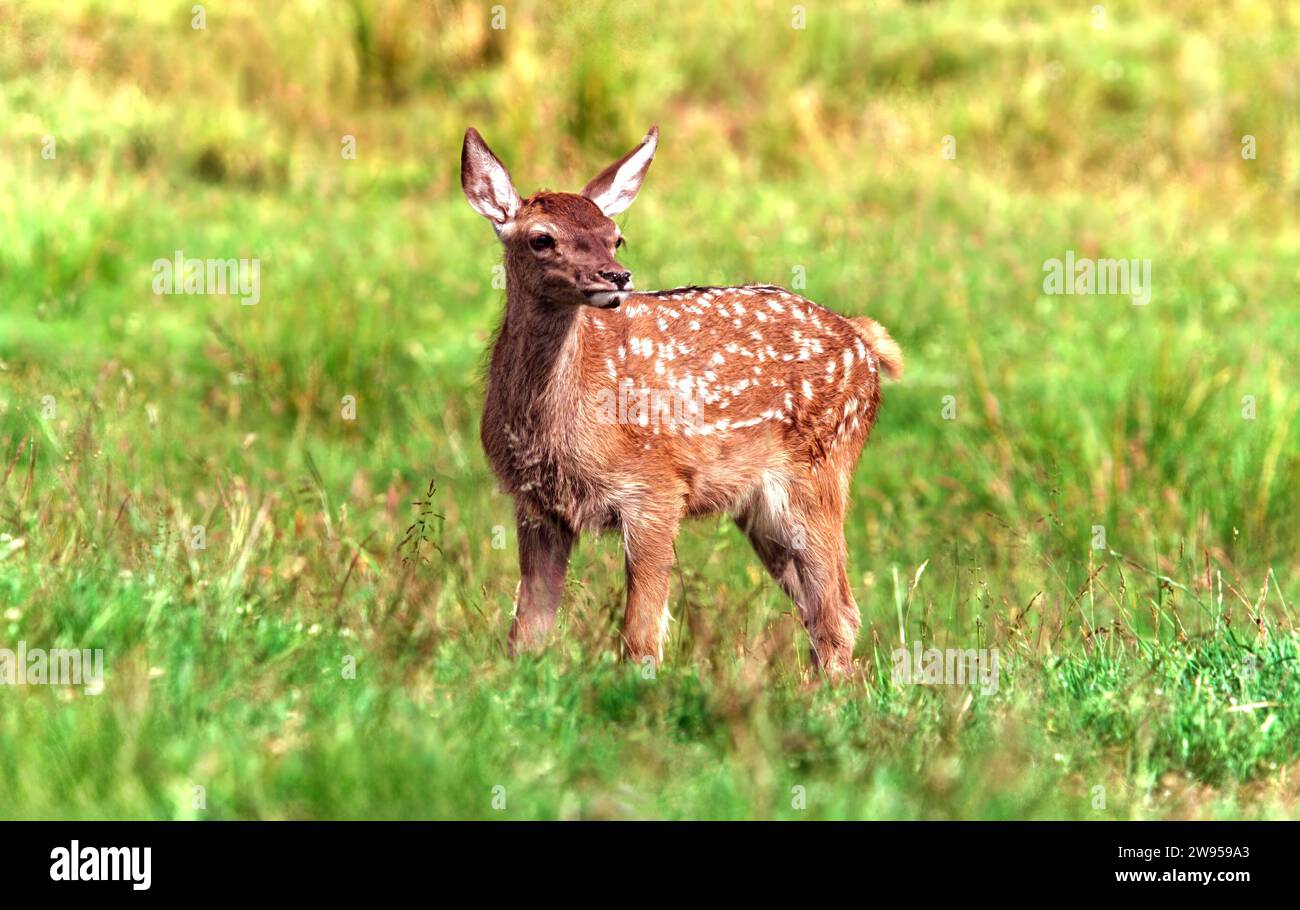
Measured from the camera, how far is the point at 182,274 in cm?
1134

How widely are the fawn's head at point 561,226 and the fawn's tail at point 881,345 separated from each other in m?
1.46

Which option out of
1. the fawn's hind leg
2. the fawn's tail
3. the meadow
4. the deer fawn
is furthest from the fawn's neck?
the fawn's tail

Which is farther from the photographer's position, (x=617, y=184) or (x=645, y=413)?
(x=645, y=413)

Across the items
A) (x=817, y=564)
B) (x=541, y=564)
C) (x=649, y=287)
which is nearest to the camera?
(x=541, y=564)

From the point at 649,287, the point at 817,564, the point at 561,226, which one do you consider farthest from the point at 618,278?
the point at 649,287

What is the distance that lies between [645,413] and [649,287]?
197 inches

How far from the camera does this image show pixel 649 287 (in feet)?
37.6

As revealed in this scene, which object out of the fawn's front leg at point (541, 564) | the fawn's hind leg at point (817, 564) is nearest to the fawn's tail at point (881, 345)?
the fawn's hind leg at point (817, 564)

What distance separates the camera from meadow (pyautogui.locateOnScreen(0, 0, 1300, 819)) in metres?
4.70

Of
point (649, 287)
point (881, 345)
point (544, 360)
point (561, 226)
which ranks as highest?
point (649, 287)

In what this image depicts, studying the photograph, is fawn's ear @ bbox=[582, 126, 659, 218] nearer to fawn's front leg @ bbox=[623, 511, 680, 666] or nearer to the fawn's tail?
fawn's front leg @ bbox=[623, 511, 680, 666]

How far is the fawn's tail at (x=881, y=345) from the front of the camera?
753cm

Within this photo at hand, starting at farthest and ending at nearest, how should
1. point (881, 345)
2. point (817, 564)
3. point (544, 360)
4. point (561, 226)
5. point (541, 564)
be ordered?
point (881, 345) → point (817, 564) → point (541, 564) → point (544, 360) → point (561, 226)

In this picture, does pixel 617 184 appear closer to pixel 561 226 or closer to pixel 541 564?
pixel 561 226
